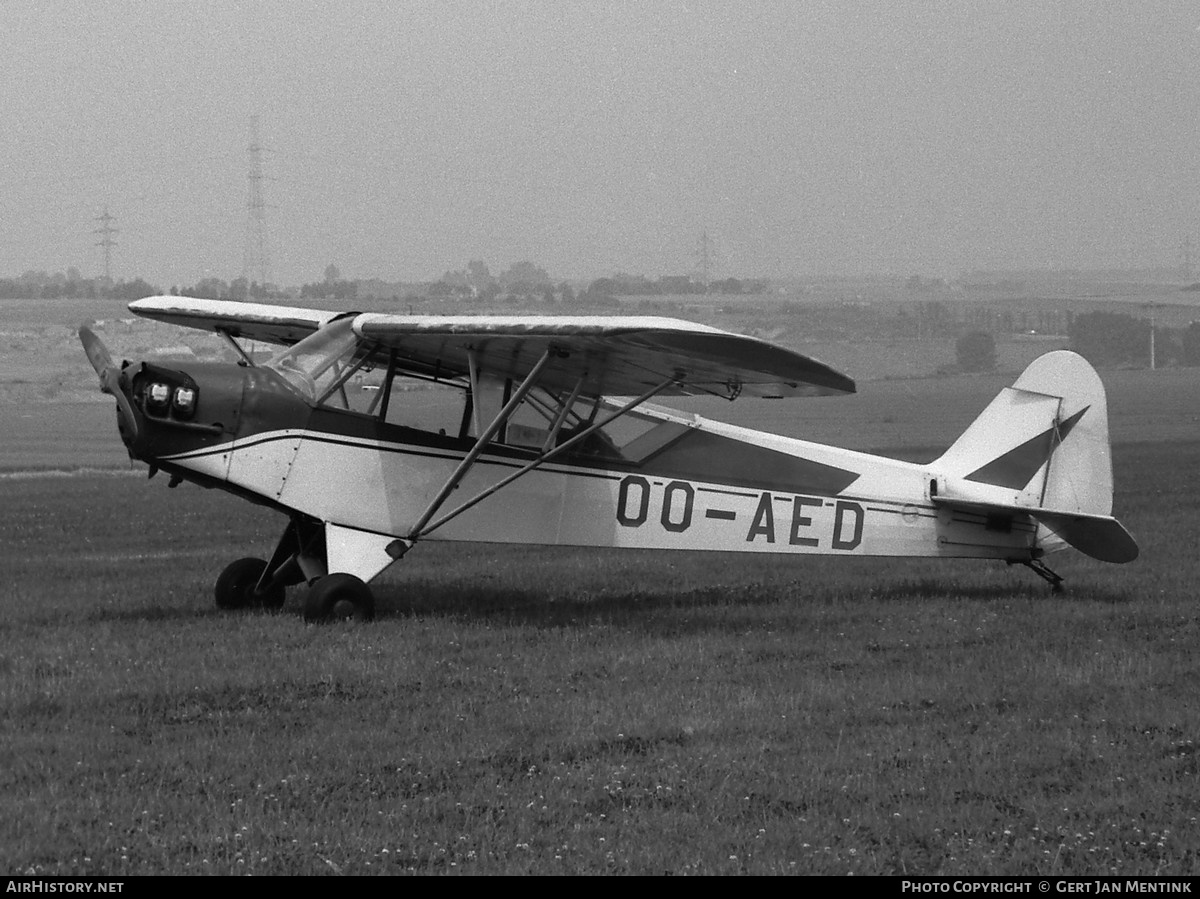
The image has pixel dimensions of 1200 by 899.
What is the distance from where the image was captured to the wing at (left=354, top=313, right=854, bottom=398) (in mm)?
10617

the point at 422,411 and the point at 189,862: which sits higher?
the point at 422,411

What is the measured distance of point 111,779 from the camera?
7.07 m

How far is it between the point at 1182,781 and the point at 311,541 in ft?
24.1

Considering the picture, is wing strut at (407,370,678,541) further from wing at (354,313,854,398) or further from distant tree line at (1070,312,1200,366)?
distant tree line at (1070,312,1200,366)

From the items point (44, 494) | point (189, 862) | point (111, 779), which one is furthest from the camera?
point (44, 494)

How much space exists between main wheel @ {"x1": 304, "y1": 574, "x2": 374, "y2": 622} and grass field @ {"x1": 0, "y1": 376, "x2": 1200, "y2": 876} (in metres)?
0.20

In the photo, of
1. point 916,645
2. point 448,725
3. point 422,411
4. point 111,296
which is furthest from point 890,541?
point 111,296

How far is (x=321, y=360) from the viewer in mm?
11977

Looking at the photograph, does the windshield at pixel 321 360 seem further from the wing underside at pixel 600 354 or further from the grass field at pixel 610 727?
the grass field at pixel 610 727

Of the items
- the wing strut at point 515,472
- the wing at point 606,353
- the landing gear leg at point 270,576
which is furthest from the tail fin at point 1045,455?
the landing gear leg at point 270,576

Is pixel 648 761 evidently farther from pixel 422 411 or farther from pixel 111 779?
pixel 422 411

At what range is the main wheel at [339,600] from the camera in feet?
36.9

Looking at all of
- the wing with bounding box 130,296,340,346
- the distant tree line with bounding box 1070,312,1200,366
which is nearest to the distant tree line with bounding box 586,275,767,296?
the distant tree line with bounding box 1070,312,1200,366

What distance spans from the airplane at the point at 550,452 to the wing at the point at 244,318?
0.03 m
